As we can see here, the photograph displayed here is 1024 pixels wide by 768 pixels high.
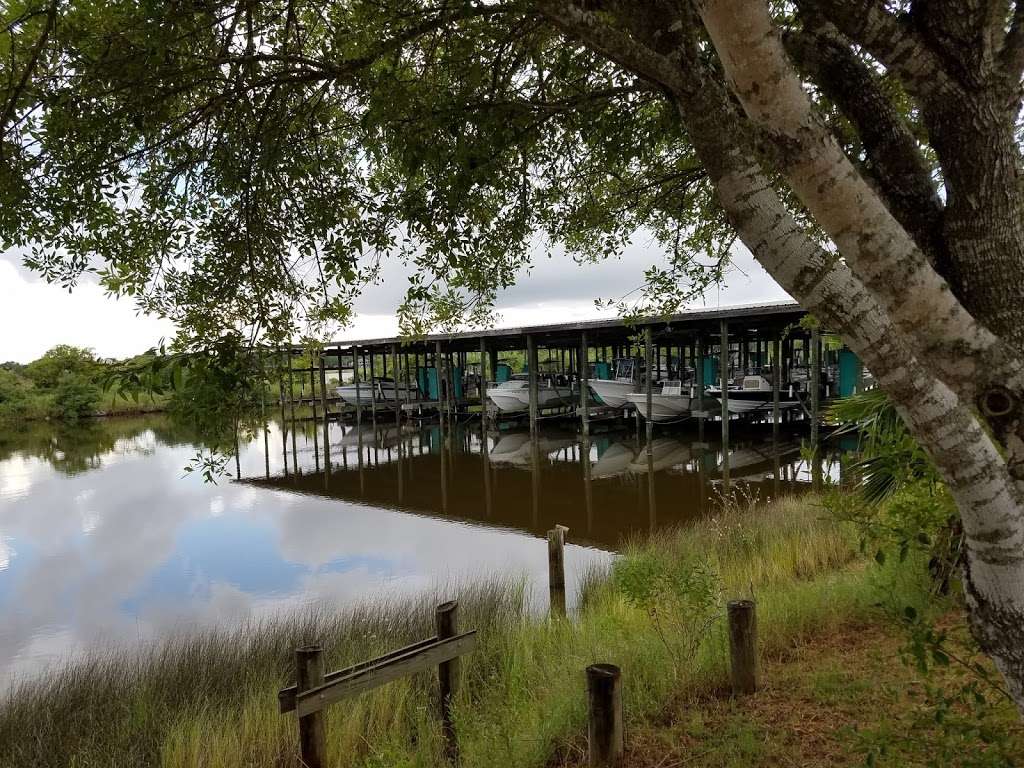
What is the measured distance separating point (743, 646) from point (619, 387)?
2193cm

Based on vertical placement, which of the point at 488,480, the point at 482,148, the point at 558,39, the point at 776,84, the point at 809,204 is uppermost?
the point at 558,39

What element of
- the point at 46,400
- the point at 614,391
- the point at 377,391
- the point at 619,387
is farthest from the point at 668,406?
the point at 46,400

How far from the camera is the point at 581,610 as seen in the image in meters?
6.76

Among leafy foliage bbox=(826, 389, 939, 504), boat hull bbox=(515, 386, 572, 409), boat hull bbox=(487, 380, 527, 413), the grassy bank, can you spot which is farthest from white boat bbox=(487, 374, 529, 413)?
leafy foliage bbox=(826, 389, 939, 504)

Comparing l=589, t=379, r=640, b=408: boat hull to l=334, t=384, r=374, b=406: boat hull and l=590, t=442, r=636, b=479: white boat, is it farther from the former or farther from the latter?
l=334, t=384, r=374, b=406: boat hull

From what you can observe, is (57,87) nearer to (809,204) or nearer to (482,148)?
(482,148)

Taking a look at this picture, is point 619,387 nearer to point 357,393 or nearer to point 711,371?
point 711,371

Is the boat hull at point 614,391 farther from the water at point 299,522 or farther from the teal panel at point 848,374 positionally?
the teal panel at point 848,374

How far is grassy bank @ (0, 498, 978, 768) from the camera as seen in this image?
4.07 metres

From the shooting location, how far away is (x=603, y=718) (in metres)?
3.22

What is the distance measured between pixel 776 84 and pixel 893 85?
12.0 feet

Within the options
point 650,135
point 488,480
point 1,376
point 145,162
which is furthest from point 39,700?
point 1,376

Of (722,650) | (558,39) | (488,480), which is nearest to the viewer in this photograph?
(722,650)

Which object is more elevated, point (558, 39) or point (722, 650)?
point (558, 39)
